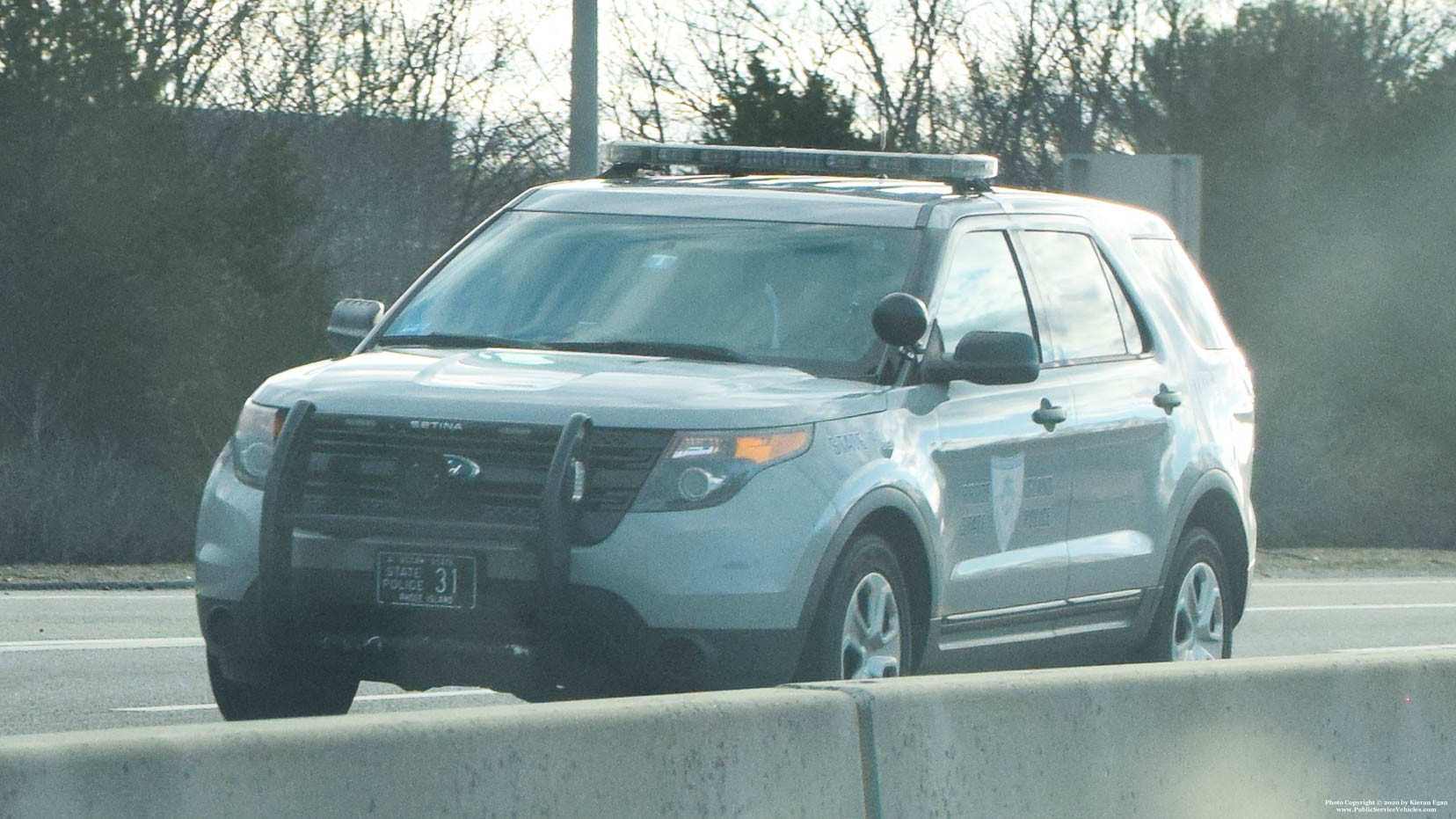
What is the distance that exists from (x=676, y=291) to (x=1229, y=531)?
265 cm

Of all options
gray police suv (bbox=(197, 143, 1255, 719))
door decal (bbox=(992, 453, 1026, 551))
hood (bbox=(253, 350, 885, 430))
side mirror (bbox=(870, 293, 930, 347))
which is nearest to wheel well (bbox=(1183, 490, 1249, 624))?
gray police suv (bbox=(197, 143, 1255, 719))

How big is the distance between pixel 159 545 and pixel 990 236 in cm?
1873

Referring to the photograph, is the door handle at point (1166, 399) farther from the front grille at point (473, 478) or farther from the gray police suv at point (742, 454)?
the front grille at point (473, 478)

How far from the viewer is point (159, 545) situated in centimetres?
2550

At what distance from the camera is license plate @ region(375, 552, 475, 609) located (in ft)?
21.0

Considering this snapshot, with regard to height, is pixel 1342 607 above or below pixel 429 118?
below

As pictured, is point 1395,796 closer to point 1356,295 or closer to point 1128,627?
point 1128,627

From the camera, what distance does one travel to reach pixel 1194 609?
29.2 ft

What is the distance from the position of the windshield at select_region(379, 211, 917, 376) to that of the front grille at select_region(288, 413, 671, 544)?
900 millimetres

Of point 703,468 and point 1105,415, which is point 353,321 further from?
point 1105,415

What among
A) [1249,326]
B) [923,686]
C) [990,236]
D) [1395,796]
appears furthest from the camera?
[1249,326]

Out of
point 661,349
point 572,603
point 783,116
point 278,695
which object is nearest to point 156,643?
point 278,695

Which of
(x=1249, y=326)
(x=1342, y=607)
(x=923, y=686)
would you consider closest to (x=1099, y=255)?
(x=923, y=686)

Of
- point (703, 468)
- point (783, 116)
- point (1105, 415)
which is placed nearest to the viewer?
point (703, 468)
